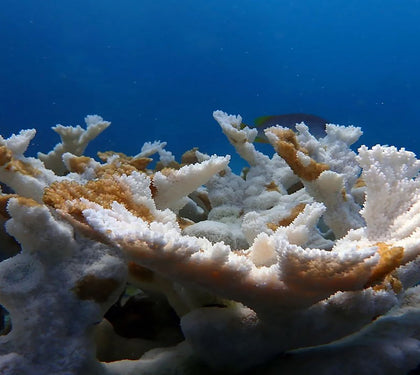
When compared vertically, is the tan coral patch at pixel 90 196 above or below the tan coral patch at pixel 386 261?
above

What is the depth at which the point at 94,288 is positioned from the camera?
3.74 feet

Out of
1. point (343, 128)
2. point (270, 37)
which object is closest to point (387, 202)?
point (343, 128)

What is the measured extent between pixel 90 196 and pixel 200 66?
977 inches

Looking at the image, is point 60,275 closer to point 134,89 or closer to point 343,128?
point 343,128

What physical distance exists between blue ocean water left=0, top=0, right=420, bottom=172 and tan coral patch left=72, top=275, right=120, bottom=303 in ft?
61.2

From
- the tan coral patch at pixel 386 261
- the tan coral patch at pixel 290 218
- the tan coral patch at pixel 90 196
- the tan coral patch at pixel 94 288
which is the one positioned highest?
the tan coral patch at pixel 290 218

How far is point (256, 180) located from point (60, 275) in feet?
4.21

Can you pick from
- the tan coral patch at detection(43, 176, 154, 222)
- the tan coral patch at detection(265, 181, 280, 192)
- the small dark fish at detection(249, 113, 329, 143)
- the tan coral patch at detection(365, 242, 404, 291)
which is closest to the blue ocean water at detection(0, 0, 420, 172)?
the small dark fish at detection(249, 113, 329, 143)

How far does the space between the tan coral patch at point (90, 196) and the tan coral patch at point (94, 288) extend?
0.21m

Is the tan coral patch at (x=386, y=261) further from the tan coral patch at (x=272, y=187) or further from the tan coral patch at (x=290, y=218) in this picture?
the tan coral patch at (x=272, y=187)

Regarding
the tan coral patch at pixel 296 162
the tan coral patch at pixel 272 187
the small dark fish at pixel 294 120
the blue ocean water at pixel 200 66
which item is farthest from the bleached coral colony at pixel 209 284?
the blue ocean water at pixel 200 66

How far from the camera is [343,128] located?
2.05 metres

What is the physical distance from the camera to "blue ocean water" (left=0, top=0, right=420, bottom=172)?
19.5 m

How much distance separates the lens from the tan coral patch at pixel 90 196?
1040mm
